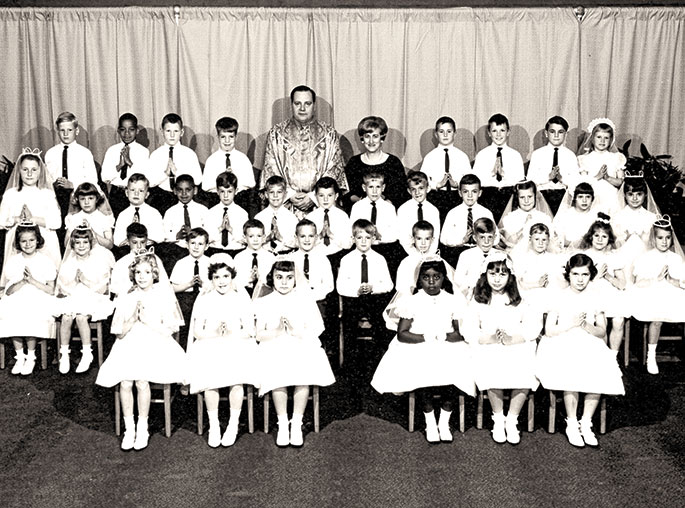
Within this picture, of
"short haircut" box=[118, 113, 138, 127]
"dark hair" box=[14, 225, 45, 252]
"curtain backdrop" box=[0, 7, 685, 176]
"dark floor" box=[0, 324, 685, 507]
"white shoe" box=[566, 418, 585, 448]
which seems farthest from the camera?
"curtain backdrop" box=[0, 7, 685, 176]

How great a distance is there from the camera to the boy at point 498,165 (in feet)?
25.1

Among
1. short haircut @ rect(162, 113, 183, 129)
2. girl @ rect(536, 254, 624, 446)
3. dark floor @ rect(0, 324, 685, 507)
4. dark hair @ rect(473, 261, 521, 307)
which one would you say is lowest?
dark floor @ rect(0, 324, 685, 507)

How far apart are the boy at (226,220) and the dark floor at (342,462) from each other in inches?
53.9

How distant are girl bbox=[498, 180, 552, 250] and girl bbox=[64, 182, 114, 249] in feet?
9.95

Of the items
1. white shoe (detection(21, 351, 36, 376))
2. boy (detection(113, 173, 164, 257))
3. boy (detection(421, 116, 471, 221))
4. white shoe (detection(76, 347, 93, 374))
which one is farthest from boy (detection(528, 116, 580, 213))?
white shoe (detection(21, 351, 36, 376))

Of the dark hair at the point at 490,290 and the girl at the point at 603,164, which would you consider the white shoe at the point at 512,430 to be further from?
the girl at the point at 603,164

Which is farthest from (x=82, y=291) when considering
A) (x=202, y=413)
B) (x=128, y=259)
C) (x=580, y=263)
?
(x=580, y=263)

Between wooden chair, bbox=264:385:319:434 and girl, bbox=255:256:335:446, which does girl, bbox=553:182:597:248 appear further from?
wooden chair, bbox=264:385:319:434

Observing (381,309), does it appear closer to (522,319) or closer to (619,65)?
(522,319)

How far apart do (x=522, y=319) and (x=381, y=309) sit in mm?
1274

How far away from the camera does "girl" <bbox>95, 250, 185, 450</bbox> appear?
533 centimetres

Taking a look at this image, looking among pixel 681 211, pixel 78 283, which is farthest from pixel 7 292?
pixel 681 211

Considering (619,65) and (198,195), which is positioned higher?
(619,65)

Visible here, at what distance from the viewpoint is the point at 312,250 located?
6.71 m
